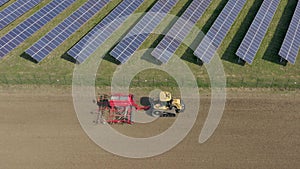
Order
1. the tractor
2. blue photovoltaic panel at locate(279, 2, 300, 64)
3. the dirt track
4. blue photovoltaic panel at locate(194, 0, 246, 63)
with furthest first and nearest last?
1. blue photovoltaic panel at locate(279, 2, 300, 64)
2. blue photovoltaic panel at locate(194, 0, 246, 63)
3. the tractor
4. the dirt track

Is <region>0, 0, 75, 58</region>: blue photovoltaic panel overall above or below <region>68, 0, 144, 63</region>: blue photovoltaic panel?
below

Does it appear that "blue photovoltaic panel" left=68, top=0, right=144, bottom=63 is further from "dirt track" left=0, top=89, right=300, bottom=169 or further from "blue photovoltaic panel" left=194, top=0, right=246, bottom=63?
"blue photovoltaic panel" left=194, top=0, right=246, bottom=63

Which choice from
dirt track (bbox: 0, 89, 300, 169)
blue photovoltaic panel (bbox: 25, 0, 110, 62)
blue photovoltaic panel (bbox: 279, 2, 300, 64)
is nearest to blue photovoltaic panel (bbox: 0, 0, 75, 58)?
blue photovoltaic panel (bbox: 25, 0, 110, 62)

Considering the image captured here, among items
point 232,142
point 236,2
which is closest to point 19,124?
point 232,142

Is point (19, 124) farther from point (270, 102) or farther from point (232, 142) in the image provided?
point (270, 102)

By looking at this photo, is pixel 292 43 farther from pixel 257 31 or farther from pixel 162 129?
pixel 162 129

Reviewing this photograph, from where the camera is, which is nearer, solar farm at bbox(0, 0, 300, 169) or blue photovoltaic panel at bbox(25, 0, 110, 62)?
solar farm at bbox(0, 0, 300, 169)

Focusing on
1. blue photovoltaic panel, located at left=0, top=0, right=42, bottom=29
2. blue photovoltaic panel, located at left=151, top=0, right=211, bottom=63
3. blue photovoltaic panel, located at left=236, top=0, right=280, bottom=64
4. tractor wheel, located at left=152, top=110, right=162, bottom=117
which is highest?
blue photovoltaic panel, located at left=236, top=0, right=280, bottom=64

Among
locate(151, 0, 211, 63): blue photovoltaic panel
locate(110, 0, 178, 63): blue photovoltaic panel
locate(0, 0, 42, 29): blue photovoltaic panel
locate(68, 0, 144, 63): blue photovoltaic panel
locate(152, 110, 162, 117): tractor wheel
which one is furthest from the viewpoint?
locate(0, 0, 42, 29): blue photovoltaic panel
